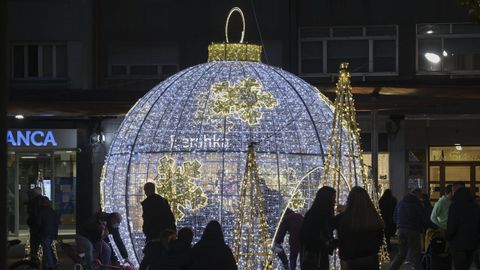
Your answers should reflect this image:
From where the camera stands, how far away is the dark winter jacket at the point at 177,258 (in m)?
11.6

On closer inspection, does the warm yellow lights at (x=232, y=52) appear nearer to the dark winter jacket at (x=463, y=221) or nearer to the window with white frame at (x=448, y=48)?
the dark winter jacket at (x=463, y=221)

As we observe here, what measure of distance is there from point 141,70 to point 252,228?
17792 mm

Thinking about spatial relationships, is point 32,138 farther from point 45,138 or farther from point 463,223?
point 463,223

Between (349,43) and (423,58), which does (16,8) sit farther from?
(423,58)

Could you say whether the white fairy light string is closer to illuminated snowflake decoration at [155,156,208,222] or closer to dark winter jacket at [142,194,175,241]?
illuminated snowflake decoration at [155,156,208,222]

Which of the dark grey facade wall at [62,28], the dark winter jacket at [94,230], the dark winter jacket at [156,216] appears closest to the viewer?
the dark winter jacket at [156,216]

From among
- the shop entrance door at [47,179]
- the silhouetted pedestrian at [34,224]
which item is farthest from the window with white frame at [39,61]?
the silhouetted pedestrian at [34,224]

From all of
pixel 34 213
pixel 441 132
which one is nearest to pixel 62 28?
pixel 441 132

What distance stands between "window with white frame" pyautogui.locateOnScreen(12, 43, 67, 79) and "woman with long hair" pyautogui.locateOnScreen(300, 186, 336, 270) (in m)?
20.4

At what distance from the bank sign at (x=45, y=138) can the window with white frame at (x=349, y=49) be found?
21.6 ft

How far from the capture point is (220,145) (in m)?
15.3

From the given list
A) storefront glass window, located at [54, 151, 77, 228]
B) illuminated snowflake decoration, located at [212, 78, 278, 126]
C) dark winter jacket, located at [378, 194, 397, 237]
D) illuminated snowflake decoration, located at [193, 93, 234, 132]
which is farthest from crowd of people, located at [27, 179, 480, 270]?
storefront glass window, located at [54, 151, 77, 228]

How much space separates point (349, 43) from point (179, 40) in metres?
4.49

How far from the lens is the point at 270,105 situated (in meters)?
15.3
